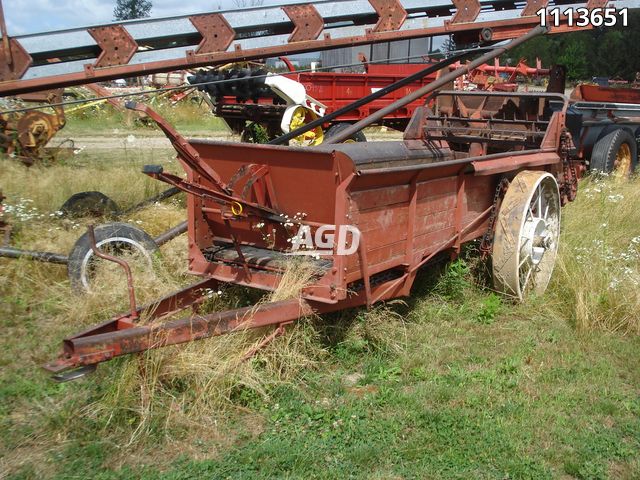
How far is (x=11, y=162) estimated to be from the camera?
8.80m

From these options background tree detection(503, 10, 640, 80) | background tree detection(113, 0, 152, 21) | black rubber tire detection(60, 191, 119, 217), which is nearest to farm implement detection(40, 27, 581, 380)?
black rubber tire detection(60, 191, 119, 217)

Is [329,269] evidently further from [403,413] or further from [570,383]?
[570,383]

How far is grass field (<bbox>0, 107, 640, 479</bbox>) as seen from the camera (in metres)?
3.18

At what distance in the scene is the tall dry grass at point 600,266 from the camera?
486 cm

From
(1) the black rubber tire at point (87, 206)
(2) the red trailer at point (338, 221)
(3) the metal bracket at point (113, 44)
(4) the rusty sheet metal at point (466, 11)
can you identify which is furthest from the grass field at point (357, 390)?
(4) the rusty sheet metal at point (466, 11)

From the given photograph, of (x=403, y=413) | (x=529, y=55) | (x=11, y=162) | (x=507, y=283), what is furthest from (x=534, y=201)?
(x=529, y=55)

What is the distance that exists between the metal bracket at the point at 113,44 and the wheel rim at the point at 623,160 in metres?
8.07

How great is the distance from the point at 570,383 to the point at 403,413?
1.17 m

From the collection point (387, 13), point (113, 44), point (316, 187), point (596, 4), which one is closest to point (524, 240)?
point (316, 187)

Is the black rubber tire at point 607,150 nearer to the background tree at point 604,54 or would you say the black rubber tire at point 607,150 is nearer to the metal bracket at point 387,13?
the metal bracket at point 387,13

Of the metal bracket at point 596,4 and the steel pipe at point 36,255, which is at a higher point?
the metal bracket at point 596,4

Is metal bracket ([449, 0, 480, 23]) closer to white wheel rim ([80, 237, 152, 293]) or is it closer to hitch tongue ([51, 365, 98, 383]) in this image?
white wheel rim ([80, 237, 152, 293])

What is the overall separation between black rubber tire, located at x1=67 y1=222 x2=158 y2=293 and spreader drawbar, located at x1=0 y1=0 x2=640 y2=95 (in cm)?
115

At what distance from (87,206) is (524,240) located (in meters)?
4.11
